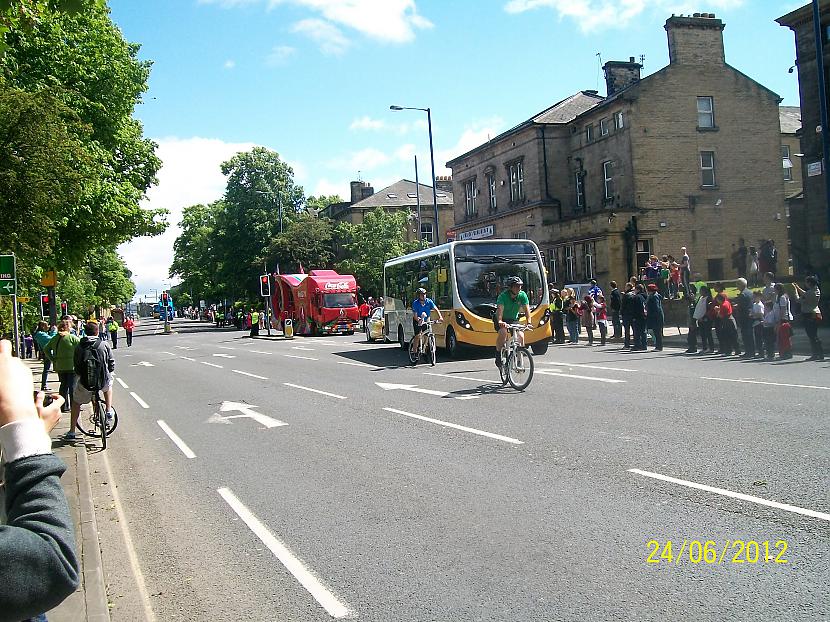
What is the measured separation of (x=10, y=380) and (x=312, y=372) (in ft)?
58.6

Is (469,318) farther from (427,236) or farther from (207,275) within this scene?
(207,275)

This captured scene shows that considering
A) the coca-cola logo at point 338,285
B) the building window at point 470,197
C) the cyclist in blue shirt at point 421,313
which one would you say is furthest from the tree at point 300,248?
the cyclist in blue shirt at point 421,313

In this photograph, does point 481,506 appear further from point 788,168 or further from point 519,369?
point 788,168

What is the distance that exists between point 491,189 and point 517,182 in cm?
353

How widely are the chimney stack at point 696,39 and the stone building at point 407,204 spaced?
3311 centimetres

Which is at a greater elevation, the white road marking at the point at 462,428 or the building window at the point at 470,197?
the building window at the point at 470,197

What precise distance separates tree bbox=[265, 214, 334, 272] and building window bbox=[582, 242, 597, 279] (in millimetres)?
30196

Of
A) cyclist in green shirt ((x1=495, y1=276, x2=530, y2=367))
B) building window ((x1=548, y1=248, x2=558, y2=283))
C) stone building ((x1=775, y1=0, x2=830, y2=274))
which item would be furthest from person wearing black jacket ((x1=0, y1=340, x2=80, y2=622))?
building window ((x1=548, y1=248, x2=558, y2=283))

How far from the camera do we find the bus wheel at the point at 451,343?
20.5m

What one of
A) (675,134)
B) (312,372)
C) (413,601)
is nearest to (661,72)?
(675,134)

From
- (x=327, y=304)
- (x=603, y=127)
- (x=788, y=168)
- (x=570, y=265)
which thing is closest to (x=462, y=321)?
(x=570, y=265)

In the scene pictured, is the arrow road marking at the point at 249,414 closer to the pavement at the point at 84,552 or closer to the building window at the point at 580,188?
the pavement at the point at 84,552

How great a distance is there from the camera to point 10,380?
2035 millimetres

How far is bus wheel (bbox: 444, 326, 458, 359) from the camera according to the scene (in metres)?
20.5
